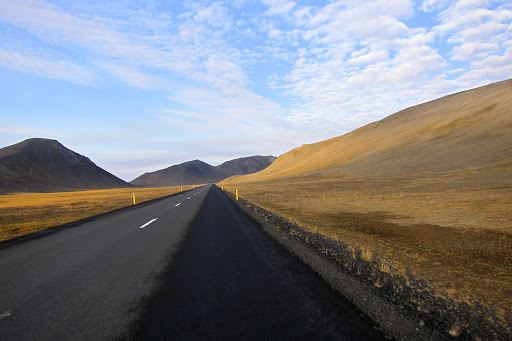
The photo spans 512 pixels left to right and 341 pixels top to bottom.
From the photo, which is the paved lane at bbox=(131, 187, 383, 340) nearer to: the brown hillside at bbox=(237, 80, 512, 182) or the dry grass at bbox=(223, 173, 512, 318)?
the dry grass at bbox=(223, 173, 512, 318)

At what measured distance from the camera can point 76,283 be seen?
4645mm

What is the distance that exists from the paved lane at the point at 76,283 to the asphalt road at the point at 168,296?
0.02 meters

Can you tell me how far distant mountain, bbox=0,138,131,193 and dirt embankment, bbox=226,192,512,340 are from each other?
372 ft

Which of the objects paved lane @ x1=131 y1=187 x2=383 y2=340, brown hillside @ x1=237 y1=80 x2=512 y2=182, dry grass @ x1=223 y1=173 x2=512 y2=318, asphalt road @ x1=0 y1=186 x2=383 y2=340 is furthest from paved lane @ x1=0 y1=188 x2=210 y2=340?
brown hillside @ x1=237 y1=80 x2=512 y2=182

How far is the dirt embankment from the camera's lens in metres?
3.14

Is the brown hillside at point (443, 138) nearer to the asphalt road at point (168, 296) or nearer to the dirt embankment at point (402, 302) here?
the dirt embankment at point (402, 302)

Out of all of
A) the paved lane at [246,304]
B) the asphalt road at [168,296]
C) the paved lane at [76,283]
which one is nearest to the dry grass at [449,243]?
the paved lane at [246,304]

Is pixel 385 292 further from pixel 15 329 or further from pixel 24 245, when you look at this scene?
pixel 24 245

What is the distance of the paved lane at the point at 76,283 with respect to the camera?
3.20 m

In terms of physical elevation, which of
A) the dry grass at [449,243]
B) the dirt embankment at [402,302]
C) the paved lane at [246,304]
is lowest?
the dry grass at [449,243]

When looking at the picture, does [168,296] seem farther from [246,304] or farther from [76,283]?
[76,283]

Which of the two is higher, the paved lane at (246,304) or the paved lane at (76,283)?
the paved lane at (76,283)

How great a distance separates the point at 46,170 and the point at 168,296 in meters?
158

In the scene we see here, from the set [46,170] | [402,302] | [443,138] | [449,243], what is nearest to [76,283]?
[402,302]
